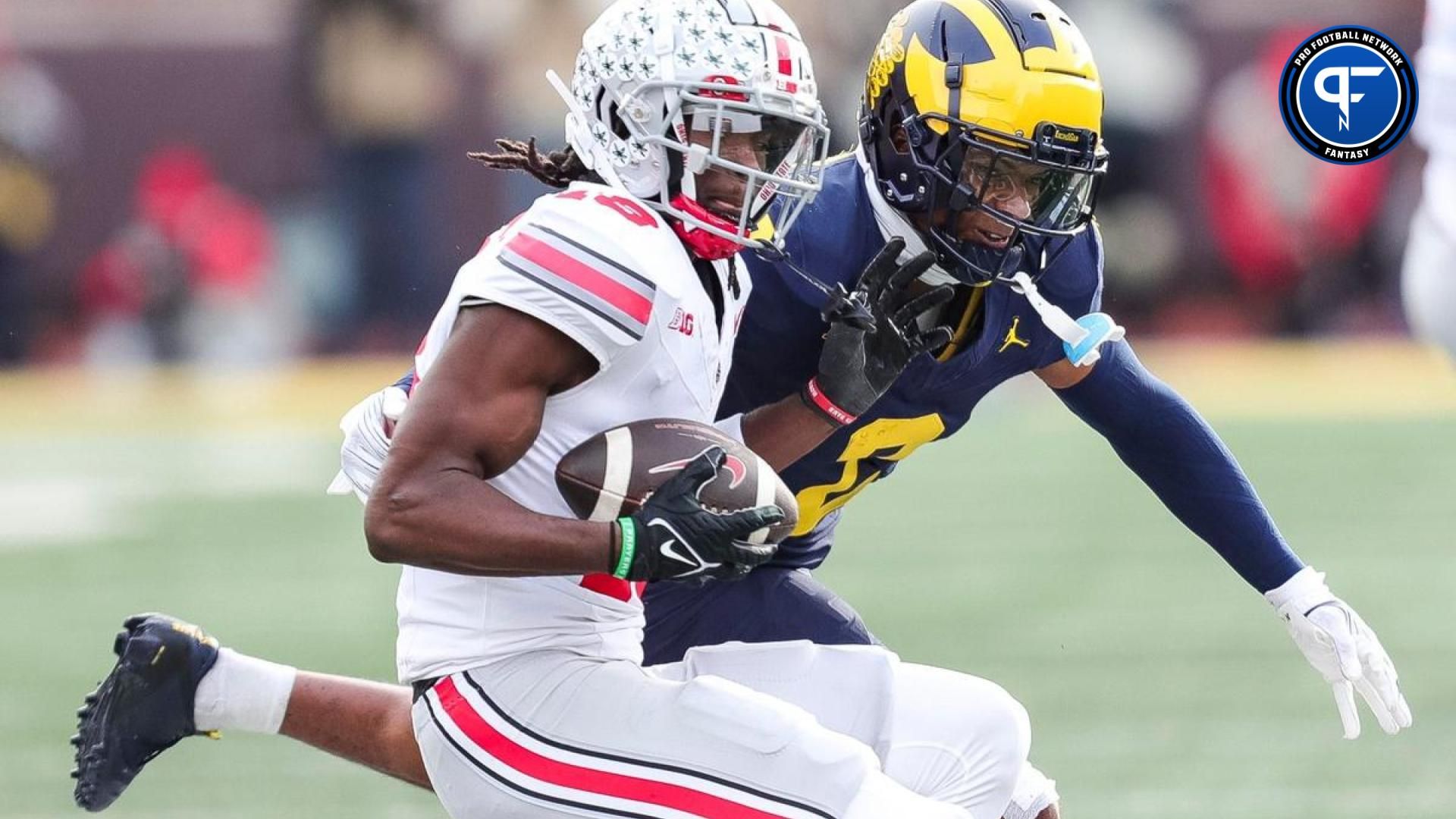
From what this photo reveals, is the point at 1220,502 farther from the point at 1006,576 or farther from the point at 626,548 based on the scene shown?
the point at 1006,576

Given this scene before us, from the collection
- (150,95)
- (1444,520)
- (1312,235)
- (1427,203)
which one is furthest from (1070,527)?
(150,95)

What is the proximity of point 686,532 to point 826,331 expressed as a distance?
2.74 ft

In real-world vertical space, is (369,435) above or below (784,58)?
below

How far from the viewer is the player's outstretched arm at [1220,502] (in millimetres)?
4266

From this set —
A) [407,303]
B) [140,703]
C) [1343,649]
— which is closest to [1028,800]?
[1343,649]

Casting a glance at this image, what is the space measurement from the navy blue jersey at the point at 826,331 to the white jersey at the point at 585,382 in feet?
1.34

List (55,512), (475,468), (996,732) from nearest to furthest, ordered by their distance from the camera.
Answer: (475,468), (996,732), (55,512)

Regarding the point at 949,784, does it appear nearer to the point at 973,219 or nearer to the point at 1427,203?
the point at 973,219

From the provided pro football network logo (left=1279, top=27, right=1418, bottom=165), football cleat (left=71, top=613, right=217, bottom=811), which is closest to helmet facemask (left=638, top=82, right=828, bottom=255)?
football cleat (left=71, top=613, right=217, bottom=811)

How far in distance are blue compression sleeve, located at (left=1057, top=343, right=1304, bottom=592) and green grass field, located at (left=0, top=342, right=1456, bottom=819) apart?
42.1 inches

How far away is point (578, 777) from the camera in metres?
3.31

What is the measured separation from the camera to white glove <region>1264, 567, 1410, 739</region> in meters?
4.22

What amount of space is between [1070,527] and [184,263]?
21.2 feet

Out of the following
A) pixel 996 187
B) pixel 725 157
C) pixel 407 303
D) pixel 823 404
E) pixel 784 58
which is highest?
pixel 784 58
